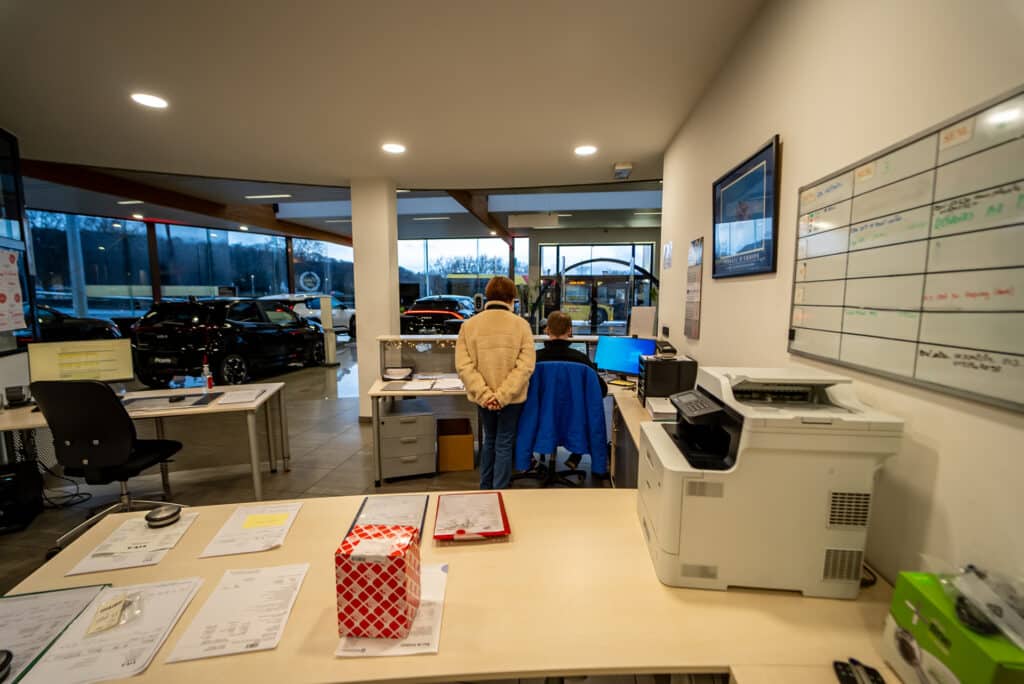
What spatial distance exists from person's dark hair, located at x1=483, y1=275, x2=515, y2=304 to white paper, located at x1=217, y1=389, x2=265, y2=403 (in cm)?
193

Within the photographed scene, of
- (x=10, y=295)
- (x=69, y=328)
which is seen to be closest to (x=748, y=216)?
(x=10, y=295)

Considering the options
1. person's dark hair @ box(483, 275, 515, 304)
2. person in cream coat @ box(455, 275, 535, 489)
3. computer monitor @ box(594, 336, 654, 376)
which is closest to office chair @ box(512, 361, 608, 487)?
person in cream coat @ box(455, 275, 535, 489)

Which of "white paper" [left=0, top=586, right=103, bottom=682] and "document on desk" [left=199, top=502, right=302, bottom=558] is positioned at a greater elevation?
"white paper" [left=0, top=586, right=103, bottom=682]

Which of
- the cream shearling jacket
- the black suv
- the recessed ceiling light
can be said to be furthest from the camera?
the black suv

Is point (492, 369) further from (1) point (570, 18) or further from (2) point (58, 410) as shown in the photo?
(2) point (58, 410)

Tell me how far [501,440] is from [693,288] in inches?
64.4

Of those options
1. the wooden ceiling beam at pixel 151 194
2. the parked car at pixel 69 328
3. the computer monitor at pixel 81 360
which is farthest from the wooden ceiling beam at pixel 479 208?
the parked car at pixel 69 328

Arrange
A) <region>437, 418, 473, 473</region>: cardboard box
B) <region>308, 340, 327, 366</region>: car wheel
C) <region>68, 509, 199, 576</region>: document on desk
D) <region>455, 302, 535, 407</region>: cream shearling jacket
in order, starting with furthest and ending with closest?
<region>308, 340, 327, 366</region>: car wheel → <region>437, 418, 473, 473</region>: cardboard box → <region>455, 302, 535, 407</region>: cream shearling jacket → <region>68, 509, 199, 576</region>: document on desk

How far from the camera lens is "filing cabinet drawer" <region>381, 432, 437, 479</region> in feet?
10.7

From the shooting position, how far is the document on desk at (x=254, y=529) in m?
1.23

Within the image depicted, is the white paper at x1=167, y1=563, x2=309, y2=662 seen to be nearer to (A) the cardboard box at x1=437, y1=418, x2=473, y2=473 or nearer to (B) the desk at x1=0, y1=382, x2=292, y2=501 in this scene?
(B) the desk at x1=0, y1=382, x2=292, y2=501

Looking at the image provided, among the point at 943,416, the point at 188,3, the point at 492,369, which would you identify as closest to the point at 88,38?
the point at 188,3

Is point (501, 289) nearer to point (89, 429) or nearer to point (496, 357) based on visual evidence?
point (496, 357)

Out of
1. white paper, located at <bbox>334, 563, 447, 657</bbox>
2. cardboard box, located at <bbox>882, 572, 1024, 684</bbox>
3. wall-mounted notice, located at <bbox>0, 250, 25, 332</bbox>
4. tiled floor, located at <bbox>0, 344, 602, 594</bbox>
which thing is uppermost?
wall-mounted notice, located at <bbox>0, 250, 25, 332</bbox>
